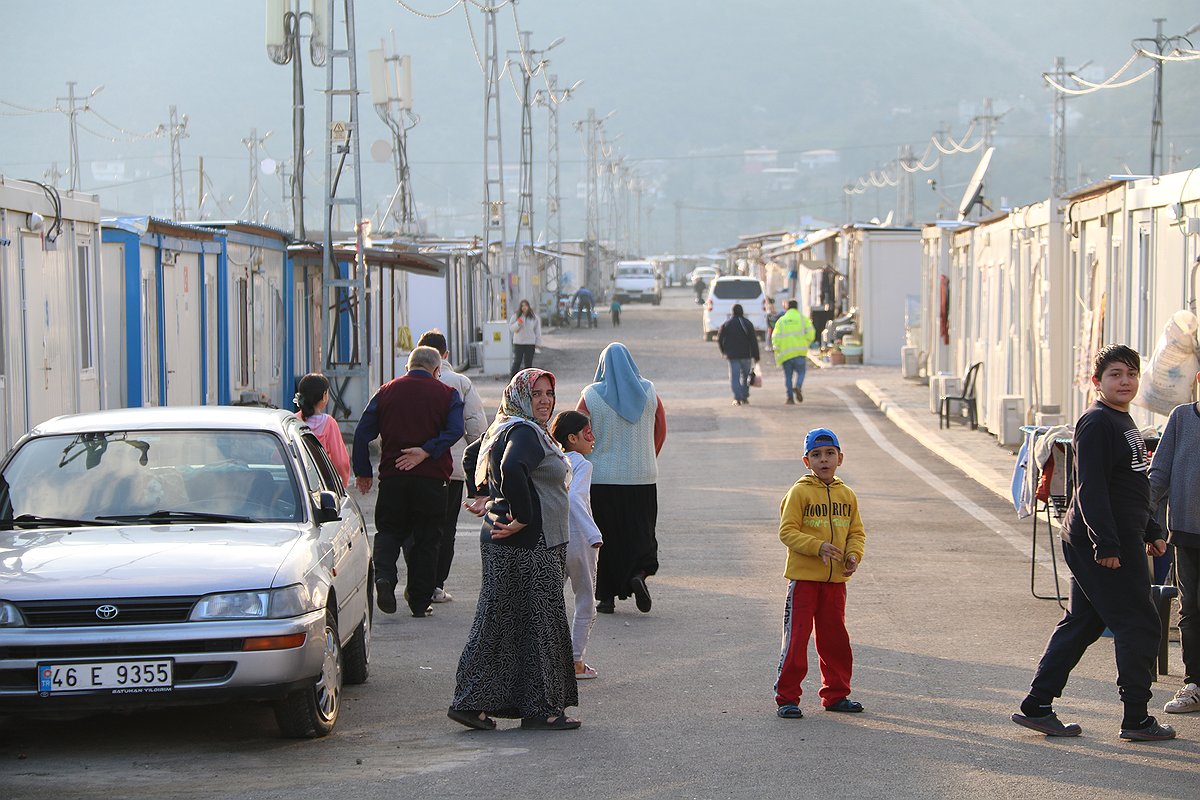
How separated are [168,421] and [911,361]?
24.9m

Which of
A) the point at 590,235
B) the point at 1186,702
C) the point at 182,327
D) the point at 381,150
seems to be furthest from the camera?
the point at 590,235

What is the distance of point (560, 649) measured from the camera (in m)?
6.93

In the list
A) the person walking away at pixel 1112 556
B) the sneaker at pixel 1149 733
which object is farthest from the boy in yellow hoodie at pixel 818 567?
the sneaker at pixel 1149 733

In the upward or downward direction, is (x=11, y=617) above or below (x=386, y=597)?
above

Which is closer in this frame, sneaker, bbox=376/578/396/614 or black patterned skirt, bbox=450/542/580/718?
black patterned skirt, bbox=450/542/580/718

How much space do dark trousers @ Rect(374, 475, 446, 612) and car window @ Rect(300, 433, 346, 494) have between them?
1.33 metres

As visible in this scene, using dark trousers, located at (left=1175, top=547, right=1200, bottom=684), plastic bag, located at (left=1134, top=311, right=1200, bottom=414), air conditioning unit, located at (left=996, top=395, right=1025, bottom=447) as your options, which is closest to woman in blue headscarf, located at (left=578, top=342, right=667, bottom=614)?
dark trousers, located at (left=1175, top=547, right=1200, bottom=684)

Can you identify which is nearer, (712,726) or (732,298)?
(712,726)

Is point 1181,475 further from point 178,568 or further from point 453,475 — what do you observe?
point 453,475

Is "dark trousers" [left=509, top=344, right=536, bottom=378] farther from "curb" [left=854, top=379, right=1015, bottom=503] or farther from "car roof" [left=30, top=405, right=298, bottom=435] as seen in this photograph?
"car roof" [left=30, top=405, right=298, bottom=435]

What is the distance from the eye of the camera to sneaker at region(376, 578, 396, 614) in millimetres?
9734

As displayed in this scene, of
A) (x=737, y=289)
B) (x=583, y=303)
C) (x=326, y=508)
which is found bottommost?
(x=326, y=508)

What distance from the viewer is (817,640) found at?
7.26 metres

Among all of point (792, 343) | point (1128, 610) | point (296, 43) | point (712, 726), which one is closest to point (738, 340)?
point (792, 343)
